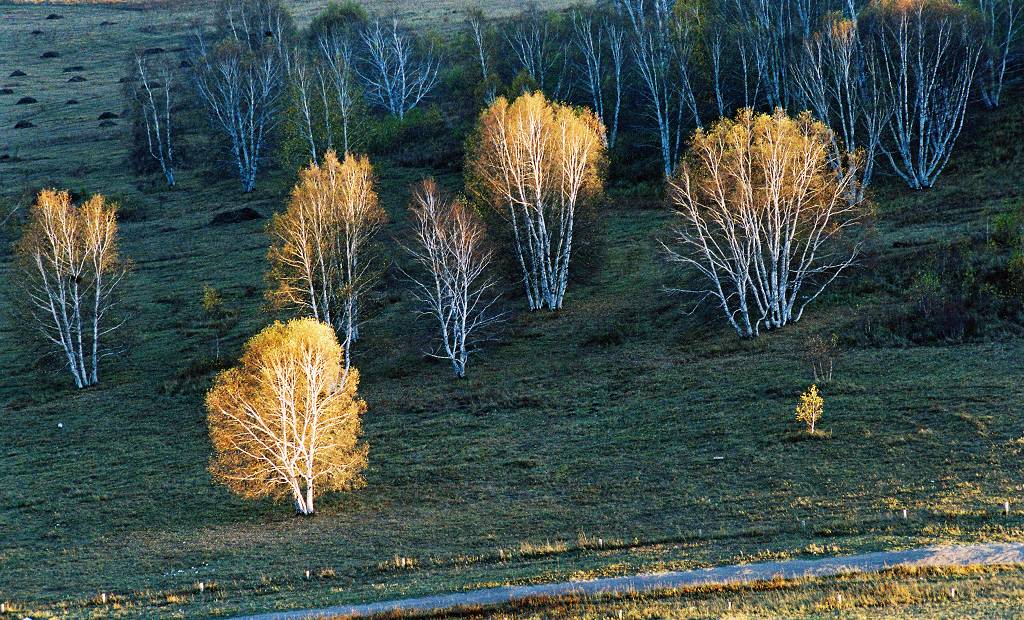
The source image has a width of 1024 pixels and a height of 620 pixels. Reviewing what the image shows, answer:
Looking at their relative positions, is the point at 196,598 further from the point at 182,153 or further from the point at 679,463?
the point at 182,153

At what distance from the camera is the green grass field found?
1112 inches

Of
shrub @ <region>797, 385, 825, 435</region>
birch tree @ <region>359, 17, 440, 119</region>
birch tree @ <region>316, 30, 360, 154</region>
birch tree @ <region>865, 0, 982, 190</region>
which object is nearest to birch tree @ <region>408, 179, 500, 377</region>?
shrub @ <region>797, 385, 825, 435</region>

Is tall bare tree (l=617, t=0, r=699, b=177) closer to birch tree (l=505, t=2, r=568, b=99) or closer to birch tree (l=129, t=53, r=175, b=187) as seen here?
birch tree (l=505, t=2, r=568, b=99)

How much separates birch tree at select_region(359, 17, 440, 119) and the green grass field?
48.0 metres

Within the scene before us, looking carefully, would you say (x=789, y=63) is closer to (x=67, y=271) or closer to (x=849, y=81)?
(x=849, y=81)

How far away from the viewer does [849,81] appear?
75.1 meters

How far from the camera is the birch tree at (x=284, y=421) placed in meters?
37.7

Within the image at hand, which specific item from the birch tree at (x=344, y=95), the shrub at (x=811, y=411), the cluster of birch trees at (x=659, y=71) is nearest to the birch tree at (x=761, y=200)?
the shrub at (x=811, y=411)

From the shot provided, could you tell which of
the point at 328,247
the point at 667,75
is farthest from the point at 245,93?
the point at 328,247

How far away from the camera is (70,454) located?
46.1 meters

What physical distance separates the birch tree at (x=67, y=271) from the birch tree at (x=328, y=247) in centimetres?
1299

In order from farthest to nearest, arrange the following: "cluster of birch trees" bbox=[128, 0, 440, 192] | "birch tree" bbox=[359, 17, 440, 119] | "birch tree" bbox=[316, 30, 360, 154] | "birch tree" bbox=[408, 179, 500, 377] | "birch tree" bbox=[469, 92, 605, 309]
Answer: "birch tree" bbox=[359, 17, 440, 119] < "cluster of birch trees" bbox=[128, 0, 440, 192] < "birch tree" bbox=[316, 30, 360, 154] < "birch tree" bbox=[469, 92, 605, 309] < "birch tree" bbox=[408, 179, 500, 377]

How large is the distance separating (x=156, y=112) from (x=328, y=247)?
64.8 m

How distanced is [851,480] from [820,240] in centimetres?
2566
